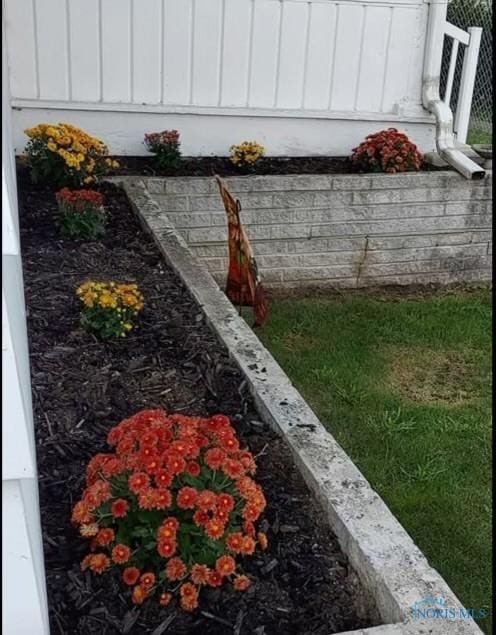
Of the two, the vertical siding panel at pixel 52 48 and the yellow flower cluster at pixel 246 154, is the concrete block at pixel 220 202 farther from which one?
the vertical siding panel at pixel 52 48

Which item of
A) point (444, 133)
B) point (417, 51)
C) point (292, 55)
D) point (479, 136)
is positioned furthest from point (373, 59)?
point (479, 136)

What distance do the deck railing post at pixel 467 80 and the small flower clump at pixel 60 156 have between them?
128 inches

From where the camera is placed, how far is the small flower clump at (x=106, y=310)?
9.78ft

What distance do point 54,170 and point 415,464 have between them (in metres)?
2.73

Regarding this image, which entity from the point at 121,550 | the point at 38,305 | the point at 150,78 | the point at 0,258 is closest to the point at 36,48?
the point at 150,78

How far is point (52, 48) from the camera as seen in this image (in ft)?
17.2

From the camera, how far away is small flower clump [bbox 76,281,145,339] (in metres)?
2.98

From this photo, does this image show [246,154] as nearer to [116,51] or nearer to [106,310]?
[116,51]

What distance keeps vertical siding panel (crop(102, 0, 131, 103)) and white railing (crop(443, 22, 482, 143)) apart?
2526 millimetres

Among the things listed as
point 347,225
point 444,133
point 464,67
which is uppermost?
point 464,67

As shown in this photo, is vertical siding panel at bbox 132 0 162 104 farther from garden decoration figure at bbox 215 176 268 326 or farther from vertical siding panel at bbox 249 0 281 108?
garden decoration figure at bbox 215 176 268 326

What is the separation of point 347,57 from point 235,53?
0.88m

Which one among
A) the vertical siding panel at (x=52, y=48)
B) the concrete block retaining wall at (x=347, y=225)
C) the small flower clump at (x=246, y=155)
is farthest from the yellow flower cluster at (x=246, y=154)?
the vertical siding panel at (x=52, y=48)

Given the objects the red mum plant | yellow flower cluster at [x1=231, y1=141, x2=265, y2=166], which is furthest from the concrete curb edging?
the red mum plant
